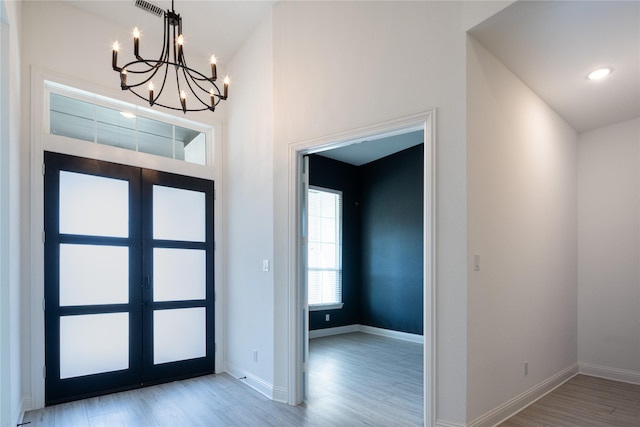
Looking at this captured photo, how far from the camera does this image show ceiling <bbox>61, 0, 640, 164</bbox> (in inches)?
104

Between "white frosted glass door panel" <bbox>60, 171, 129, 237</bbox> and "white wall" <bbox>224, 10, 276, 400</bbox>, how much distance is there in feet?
3.78

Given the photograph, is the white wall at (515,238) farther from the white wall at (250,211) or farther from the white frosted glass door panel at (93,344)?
the white frosted glass door panel at (93,344)

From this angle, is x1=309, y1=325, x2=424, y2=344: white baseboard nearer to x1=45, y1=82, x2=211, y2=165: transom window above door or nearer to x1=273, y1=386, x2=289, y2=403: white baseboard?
x1=273, y1=386, x2=289, y2=403: white baseboard

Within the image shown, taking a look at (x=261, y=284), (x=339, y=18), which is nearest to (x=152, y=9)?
(x=339, y=18)

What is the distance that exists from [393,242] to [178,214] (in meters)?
3.79

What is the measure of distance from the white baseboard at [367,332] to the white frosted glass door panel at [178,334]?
2394 millimetres

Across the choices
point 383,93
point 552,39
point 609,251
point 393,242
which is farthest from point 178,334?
point 609,251

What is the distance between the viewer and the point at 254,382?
4.05 m

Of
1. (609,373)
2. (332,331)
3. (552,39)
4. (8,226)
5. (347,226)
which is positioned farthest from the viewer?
(347,226)

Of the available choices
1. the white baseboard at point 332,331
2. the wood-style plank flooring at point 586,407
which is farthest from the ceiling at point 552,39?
the white baseboard at point 332,331

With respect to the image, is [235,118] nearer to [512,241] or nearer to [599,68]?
[512,241]

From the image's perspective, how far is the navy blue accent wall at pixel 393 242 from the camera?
6500 millimetres

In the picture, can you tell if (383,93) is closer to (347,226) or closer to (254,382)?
(254,382)

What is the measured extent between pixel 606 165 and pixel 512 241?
2.18m
